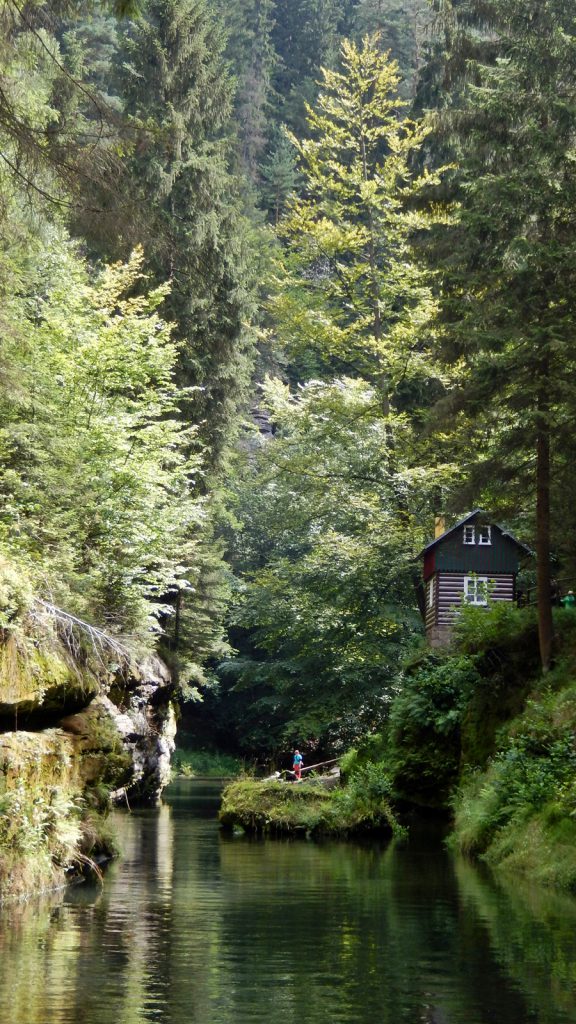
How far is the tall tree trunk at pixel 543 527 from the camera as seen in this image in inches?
892

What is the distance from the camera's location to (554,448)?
23.6 metres

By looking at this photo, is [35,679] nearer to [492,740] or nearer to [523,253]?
[523,253]

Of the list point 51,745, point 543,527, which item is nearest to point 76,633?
point 51,745

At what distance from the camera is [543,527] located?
939 inches

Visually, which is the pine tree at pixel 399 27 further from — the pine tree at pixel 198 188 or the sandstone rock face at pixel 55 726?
the sandstone rock face at pixel 55 726

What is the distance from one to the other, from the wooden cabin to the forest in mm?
1159

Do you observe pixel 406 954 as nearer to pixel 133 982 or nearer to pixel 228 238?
pixel 133 982

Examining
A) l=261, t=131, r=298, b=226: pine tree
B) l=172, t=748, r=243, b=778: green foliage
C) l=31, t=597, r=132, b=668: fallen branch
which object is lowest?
l=172, t=748, r=243, b=778: green foliage

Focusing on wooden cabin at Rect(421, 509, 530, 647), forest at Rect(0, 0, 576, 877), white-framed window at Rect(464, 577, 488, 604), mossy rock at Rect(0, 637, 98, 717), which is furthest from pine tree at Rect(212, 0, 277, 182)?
mossy rock at Rect(0, 637, 98, 717)

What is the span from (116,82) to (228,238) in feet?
20.9

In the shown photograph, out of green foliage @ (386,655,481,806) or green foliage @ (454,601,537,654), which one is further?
green foliage @ (386,655,481,806)

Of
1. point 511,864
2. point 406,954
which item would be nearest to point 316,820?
point 511,864

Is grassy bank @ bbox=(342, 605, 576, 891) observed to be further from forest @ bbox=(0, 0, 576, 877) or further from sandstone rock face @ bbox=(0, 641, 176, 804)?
sandstone rock face @ bbox=(0, 641, 176, 804)

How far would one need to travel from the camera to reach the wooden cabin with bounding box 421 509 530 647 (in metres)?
34.4
